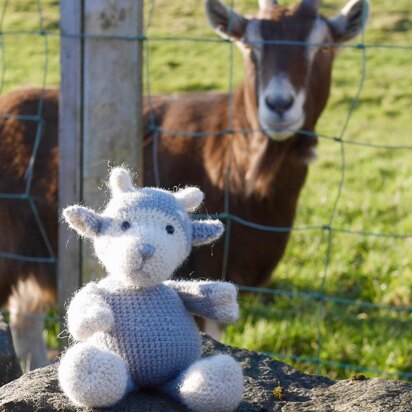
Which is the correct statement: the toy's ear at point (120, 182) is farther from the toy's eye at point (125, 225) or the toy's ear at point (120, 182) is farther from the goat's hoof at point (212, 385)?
the goat's hoof at point (212, 385)

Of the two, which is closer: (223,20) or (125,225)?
(125,225)

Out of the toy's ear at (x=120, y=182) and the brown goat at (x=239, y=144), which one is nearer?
the toy's ear at (x=120, y=182)

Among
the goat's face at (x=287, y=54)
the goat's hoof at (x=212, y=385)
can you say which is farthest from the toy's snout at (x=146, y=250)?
the goat's face at (x=287, y=54)

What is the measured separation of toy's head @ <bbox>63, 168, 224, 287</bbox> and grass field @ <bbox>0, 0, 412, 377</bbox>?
136 centimetres

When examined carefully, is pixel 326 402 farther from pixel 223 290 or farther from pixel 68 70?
pixel 68 70

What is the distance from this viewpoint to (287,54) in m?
3.71

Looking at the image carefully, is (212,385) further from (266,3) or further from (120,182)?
(266,3)

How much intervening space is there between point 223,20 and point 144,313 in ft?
7.84

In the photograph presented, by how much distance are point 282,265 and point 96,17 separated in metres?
3.08

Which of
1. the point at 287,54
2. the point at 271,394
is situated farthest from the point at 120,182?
the point at 287,54

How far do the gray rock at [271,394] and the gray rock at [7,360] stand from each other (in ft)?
0.59

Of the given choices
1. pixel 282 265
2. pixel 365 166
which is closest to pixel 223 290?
pixel 282 265

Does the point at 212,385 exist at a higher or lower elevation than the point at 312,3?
lower

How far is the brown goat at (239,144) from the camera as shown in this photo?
374 cm
